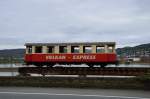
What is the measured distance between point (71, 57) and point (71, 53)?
0.41 metres

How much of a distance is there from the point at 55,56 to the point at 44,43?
1.79 metres

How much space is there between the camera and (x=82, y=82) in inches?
585

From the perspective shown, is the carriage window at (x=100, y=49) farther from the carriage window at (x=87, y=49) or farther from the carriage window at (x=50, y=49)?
the carriage window at (x=50, y=49)

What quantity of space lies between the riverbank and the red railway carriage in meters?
18.6

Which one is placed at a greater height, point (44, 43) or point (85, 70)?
point (44, 43)

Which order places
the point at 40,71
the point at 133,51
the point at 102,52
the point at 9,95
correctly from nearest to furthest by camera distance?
the point at 9,95, the point at 40,71, the point at 102,52, the point at 133,51

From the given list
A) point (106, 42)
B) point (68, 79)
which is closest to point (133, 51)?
point (106, 42)

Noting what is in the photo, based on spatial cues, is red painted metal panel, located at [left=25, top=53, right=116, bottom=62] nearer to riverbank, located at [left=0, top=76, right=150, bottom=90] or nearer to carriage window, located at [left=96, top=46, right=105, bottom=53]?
carriage window, located at [left=96, top=46, right=105, bottom=53]

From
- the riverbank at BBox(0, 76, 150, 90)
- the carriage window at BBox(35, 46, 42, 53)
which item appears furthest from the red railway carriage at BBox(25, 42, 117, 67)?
the riverbank at BBox(0, 76, 150, 90)

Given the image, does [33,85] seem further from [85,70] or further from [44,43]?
[44,43]

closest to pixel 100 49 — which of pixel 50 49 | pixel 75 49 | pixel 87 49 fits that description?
pixel 87 49

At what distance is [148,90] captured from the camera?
44.3 ft

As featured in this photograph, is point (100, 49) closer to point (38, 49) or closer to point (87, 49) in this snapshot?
point (87, 49)

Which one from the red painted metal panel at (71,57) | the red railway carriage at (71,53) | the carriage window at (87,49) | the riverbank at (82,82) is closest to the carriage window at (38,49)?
the red railway carriage at (71,53)
